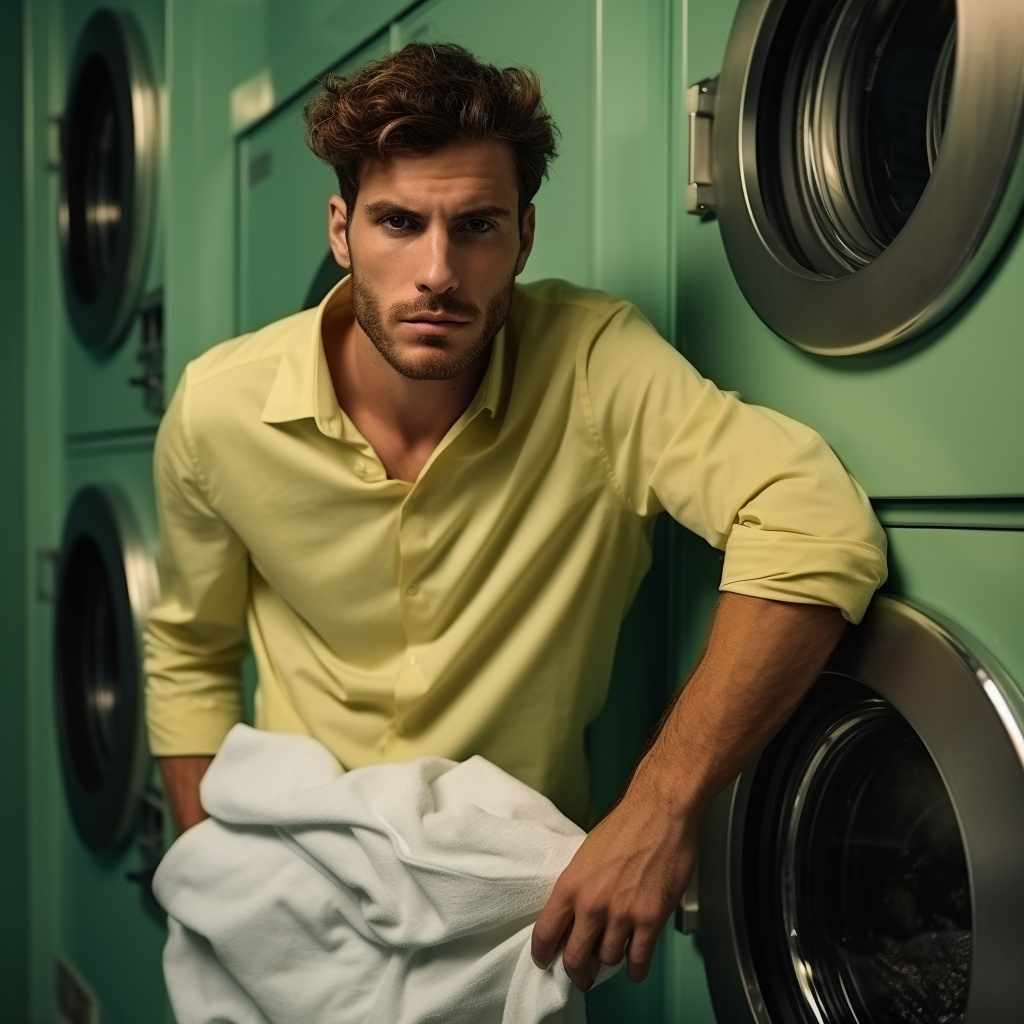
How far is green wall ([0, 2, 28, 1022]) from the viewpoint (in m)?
2.77

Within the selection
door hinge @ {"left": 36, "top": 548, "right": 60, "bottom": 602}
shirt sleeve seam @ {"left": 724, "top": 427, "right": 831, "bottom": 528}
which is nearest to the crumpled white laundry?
shirt sleeve seam @ {"left": 724, "top": 427, "right": 831, "bottom": 528}

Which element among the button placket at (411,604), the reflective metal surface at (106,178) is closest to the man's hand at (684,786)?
the button placket at (411,604)

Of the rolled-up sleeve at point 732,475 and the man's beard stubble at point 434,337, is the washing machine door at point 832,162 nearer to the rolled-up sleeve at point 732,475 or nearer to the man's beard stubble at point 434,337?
the rolled-up sleeve at point 732,475

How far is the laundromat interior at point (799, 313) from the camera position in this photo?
87cm

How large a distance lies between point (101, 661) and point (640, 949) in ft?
6.08

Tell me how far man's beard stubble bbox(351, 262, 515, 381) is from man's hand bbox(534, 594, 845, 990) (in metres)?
0.37

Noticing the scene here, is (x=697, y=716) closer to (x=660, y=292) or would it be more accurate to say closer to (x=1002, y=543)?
(x=1002, y=543)

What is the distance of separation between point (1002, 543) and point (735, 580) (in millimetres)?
222

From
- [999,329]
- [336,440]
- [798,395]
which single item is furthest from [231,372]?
[999,329]

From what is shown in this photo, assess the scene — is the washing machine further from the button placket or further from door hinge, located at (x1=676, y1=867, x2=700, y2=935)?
the button placket

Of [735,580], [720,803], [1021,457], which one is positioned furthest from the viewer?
[720,803]

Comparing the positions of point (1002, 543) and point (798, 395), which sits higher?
point (798, 395)

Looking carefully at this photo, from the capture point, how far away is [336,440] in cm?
130

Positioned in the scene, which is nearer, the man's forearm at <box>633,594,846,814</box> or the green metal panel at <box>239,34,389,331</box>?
the man's forearm at <box>633,594,846,814</box>
